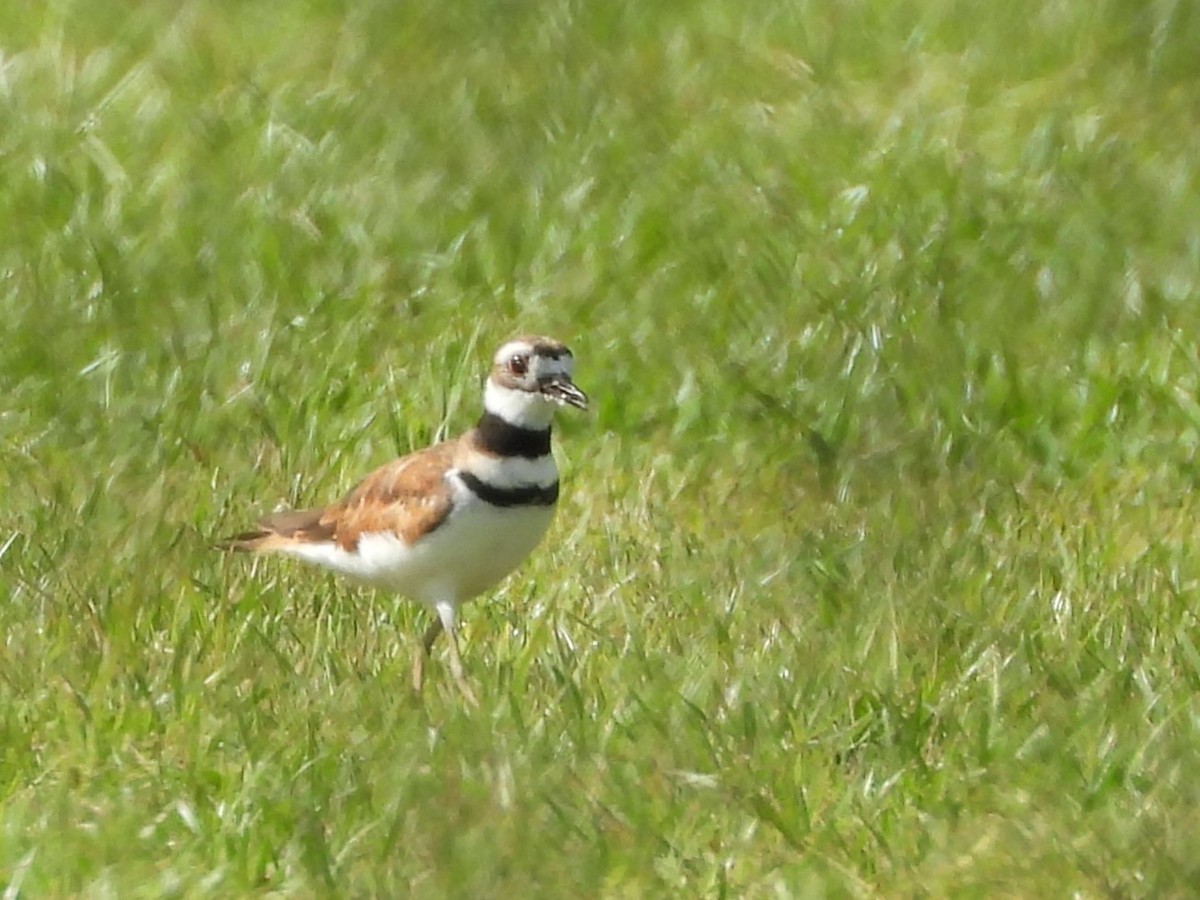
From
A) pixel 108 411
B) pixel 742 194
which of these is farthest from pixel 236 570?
pixel 742 194

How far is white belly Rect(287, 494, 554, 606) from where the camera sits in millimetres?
5297

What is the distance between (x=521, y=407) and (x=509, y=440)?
0.09 meters

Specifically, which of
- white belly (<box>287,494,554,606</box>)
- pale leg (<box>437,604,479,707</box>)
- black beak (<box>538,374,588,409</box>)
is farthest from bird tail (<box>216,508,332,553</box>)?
black beak (<box>538,374,588,409</box>)

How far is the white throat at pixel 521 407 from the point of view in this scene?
5.45 metres

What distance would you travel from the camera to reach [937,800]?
15.1 ft

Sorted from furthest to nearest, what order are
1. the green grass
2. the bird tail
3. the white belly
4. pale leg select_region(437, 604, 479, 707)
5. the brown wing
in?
the bird tail < the brown wing < the white belly < pale leg select_region(437, 604, 479, 707) < the green grass

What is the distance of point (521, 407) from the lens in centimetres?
546

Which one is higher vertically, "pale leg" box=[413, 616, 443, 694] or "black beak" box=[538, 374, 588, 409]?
"black beak" box=[538, 374, 588, 409]

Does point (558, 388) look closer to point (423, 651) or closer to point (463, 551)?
point (463, 551)

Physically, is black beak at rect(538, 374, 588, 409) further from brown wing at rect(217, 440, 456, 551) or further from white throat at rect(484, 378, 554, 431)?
brown wing at rect(217, 440, 456, 551)

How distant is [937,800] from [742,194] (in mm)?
3295

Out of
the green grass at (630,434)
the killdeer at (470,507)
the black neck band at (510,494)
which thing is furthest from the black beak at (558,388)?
the green grass at (630,434)

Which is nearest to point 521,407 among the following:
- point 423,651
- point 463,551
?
point 463,551

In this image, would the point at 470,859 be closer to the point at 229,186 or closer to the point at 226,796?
the point at 226,796
